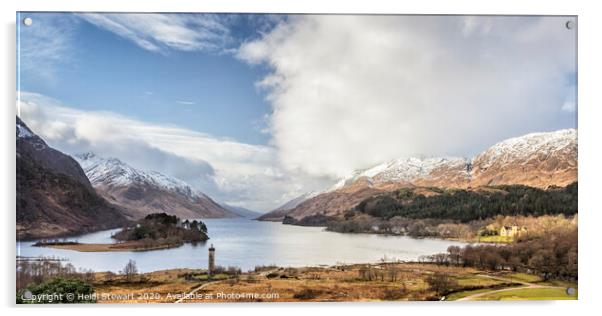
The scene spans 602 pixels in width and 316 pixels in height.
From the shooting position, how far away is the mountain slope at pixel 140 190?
5.71m

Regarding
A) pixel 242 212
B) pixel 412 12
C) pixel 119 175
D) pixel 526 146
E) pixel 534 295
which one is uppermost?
pixel 412 12

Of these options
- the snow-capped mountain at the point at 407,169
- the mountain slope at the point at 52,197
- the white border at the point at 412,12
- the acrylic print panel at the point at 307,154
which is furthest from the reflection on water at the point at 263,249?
the snow-capped mountain at the point at 407,169

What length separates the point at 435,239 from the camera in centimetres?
595

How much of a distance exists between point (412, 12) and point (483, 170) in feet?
6.20

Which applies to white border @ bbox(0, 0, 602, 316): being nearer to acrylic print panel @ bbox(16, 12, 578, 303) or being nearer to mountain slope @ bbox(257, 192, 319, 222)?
acrylic print panel @ bbox(16, 12, 578, 303)

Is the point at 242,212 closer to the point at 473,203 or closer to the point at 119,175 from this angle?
the point at 119,175

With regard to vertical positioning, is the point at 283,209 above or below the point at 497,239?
above

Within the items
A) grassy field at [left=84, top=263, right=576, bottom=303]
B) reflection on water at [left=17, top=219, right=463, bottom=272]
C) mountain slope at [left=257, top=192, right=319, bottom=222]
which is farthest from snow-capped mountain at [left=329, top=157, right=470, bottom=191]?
grassy field at [left=84, top=263, right=576, bottom=303]

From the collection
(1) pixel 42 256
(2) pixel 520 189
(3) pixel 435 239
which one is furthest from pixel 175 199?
(2) pixel 520 189

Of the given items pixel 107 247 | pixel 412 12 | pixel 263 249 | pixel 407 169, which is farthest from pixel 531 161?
pixel 107 247

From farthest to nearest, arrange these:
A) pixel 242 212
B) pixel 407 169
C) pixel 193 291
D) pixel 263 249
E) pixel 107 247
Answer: pixel 242 212 < pixel 407 169 < pixel 263 249 < pixel 107 247 < pixel 193 291

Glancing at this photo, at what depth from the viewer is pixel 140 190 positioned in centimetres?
577
